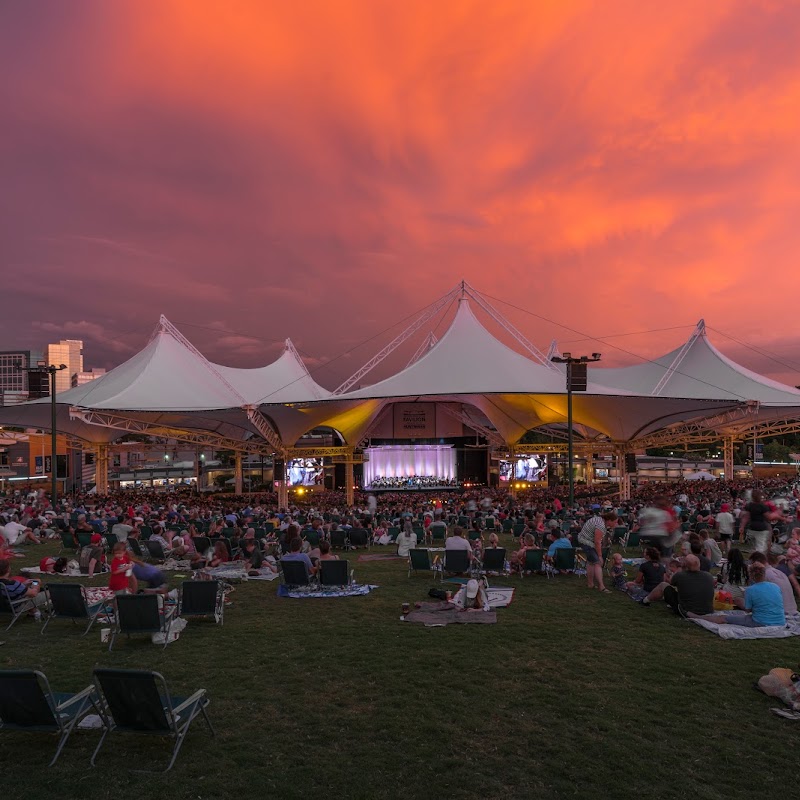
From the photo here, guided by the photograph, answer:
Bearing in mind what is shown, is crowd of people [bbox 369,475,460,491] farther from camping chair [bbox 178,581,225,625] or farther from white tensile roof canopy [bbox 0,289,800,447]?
camping chair [bbox 178,581,225,625]

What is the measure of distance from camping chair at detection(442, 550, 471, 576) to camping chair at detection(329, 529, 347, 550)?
5.10m

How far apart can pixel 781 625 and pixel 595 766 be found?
4.64 m

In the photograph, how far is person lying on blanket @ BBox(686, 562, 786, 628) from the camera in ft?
24.8

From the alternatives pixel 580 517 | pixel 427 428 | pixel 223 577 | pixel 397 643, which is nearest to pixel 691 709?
pixel 397 643

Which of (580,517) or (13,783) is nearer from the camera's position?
(13,783)

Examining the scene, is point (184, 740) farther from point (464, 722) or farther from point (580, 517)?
point (580, 517)

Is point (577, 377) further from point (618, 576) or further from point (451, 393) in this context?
point (451, 393)

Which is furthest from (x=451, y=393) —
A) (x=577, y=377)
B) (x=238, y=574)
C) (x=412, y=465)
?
(x=412, y=465)

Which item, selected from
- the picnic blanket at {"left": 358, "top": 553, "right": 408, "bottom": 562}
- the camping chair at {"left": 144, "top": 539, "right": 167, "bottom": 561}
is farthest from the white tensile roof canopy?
the camping chair at {"left": 144, "top": 539, "right": 167, "bottom": 561}

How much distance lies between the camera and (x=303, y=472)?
48.3 metres

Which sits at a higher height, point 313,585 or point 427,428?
point 427,428

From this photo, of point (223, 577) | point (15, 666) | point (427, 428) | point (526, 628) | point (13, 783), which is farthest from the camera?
point (427, 428)

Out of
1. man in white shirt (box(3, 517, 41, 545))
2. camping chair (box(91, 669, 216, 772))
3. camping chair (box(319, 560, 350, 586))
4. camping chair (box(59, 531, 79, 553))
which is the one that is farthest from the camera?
man in white shirt (box(3, 517, 41, 545))

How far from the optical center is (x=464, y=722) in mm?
5012
